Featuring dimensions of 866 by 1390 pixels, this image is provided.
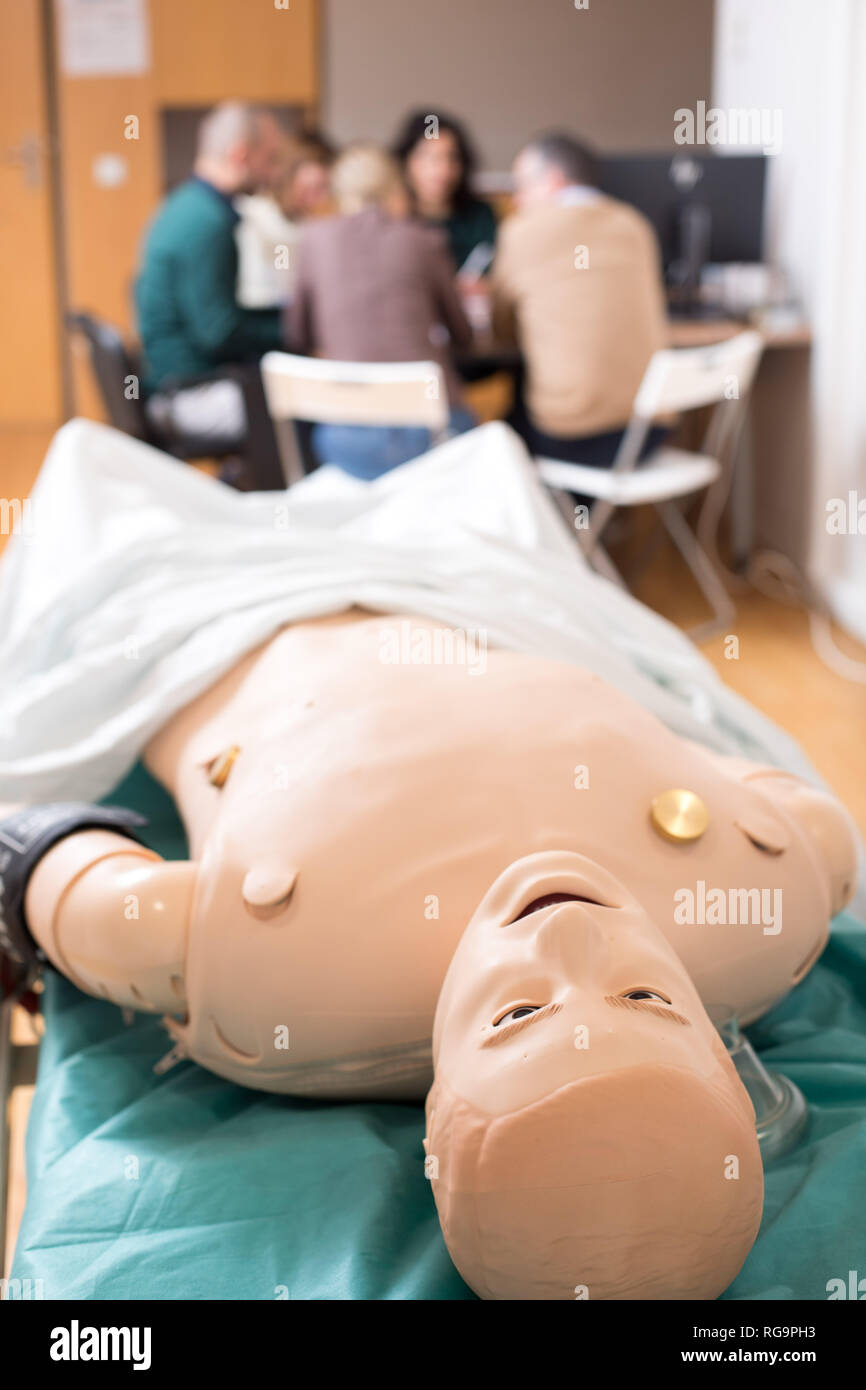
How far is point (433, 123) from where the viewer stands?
13.6 ft

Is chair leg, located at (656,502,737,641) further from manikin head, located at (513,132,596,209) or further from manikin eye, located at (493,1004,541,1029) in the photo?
manikin eye, located at (493,1004,541,1029)

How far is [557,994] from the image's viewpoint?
2.58ft

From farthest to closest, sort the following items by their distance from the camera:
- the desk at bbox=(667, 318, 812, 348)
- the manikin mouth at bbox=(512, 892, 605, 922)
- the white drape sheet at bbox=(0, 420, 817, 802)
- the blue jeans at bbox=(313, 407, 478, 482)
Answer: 1. the desk at bbox=(667, 318, 812, 348)
2. the blue jeans at bbox=(313, 407, 478, 482)
3. the white drape sheet at bbox=(0, 420, 817, 802)
4. the manikin mouth at bbox=(512, 892, 605, 922)

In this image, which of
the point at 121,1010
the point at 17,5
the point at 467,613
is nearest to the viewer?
the point at 121,1010

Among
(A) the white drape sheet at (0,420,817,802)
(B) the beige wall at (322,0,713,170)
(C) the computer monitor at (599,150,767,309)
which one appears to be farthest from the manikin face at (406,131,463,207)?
(A) the white drape sheet at (0,420,817,802)

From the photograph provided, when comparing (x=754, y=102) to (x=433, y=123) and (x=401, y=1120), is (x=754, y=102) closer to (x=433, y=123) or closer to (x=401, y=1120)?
(x=433, y=123)

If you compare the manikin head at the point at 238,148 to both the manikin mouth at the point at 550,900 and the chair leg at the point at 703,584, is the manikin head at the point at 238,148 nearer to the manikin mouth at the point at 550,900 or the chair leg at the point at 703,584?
the chair leg at the point at 703,584

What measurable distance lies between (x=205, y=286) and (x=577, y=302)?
40.8 inches

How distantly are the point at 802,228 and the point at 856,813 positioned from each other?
6.90 ft

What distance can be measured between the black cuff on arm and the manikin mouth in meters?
0.42

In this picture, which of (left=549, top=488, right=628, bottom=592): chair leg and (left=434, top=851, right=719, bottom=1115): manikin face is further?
(left=549, top=488, right=628, bottom=592): chair leg

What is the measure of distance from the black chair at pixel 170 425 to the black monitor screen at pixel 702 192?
138 centimetres

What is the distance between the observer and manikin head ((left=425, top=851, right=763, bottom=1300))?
0.71 meters
